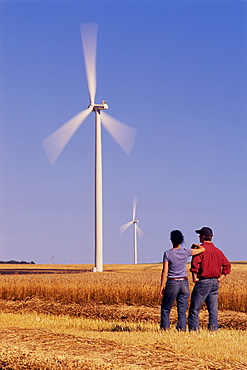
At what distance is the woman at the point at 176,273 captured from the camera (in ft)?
42.5

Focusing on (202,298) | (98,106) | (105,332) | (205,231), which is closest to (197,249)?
(205,231)

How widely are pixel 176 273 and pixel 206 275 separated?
659mm

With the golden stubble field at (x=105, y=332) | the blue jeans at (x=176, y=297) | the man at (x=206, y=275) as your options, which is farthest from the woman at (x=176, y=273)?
the golden stubble field at (x=105, y=332)

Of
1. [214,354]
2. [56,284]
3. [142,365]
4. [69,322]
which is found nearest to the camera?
[142,365]

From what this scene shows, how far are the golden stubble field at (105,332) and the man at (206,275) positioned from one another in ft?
1.46

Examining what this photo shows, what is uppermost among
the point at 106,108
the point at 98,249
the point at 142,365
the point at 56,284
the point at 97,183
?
the point at 106,108

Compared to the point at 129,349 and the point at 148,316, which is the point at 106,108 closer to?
the point at 148,316

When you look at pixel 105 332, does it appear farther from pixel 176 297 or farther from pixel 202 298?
pixel 202 298

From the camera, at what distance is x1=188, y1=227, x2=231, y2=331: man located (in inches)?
508

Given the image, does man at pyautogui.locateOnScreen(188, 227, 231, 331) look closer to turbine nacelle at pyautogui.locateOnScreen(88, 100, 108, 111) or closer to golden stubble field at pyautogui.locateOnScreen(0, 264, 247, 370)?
golden stubble field at pyautogui.locateOnScreen(0, 264, 247, 370)

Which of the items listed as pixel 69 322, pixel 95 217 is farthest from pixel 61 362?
pixel 95 217

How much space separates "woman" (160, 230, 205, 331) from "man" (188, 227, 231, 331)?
0.20 meters

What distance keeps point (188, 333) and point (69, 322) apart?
6434 millimetres

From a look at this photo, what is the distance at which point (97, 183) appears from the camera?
3919 centimetres
